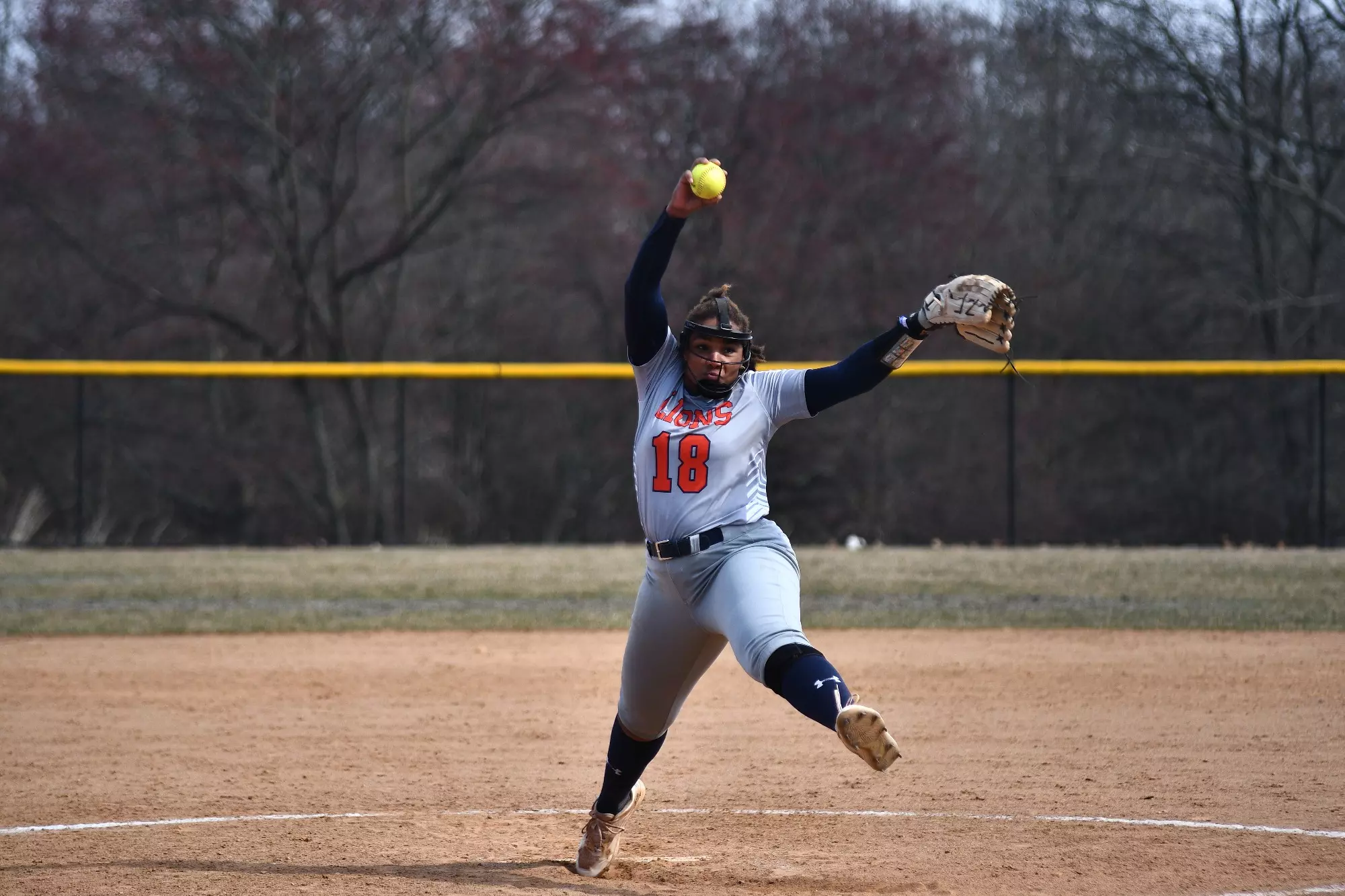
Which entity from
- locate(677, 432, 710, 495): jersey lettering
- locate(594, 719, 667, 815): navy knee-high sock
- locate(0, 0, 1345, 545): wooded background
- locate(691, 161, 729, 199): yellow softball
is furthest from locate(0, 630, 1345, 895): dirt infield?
locate(0, 0, 1345, 545): wooded background

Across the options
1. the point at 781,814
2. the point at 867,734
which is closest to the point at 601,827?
the point at 781,814

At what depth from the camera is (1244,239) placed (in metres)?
24.5

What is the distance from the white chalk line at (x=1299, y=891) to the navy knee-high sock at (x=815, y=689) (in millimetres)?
1433

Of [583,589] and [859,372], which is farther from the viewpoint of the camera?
[583,589]

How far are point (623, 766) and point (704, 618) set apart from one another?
2.54 ft

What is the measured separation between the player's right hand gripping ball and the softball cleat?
4.25ft

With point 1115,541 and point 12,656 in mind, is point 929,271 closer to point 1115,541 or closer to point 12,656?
point 1115,541

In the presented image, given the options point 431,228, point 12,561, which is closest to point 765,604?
point 12,561

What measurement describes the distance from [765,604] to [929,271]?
20.8m

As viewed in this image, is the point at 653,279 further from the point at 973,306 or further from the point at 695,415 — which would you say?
the point at 973,306

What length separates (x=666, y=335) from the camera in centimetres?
487

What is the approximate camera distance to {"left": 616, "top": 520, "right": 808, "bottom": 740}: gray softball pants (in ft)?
14.2

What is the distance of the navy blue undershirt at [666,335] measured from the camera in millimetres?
4641

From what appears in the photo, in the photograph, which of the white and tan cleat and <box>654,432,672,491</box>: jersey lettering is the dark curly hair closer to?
<box>654,432,672,491</box>: jersey lettering
